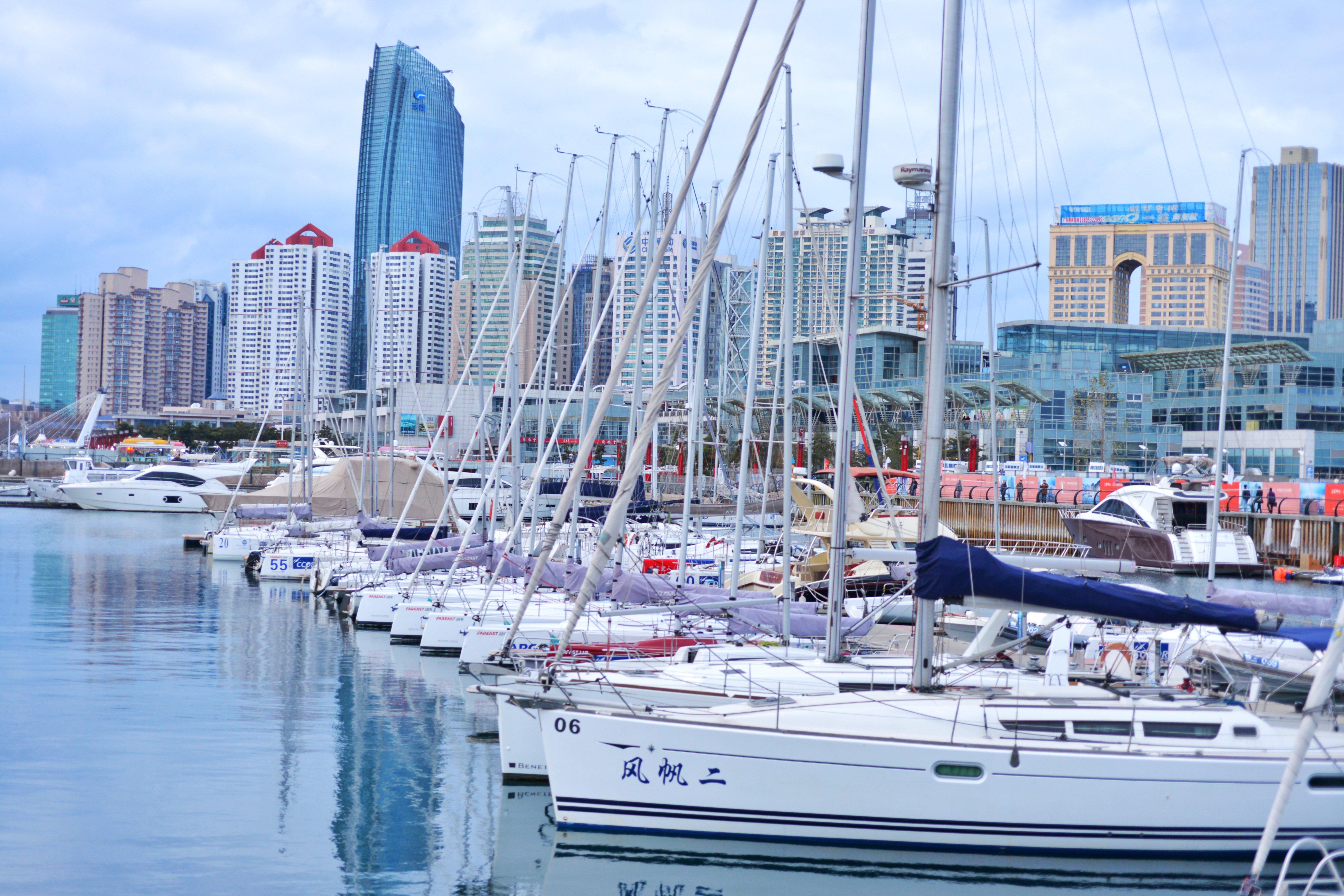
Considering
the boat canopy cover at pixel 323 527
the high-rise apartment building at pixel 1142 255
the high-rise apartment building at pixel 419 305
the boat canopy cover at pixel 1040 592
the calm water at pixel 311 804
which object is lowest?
the calm water at pixel 311 804

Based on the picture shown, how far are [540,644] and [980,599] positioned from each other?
9324 millimetres

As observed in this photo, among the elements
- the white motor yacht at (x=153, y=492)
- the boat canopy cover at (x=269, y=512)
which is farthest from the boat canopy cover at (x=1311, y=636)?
the white motor yacht at (x=153, y=492)

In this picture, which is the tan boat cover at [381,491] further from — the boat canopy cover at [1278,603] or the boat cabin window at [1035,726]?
the boat cabin window at [1035,726]

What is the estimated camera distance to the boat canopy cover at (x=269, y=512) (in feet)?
167

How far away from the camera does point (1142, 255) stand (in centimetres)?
16375

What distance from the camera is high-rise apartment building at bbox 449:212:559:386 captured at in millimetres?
32344

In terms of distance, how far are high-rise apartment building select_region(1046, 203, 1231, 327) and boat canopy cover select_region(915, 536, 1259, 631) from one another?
164160 millimetres

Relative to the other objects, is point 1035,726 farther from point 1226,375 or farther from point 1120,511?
point 1120,511

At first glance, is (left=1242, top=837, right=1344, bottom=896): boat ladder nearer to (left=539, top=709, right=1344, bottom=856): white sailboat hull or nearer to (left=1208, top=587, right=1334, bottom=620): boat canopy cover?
(left=539, top=709, right=1344, bottom=856): white sailboat hull

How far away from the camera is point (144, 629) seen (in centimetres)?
Answer: 2750

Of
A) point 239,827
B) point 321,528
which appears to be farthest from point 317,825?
point 321,528

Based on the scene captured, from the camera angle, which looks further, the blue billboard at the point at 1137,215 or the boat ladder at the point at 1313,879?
the blue billboard at the point at 1137,215

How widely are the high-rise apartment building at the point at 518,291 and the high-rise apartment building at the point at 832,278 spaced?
704cm

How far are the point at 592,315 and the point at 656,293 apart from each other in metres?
8.10
